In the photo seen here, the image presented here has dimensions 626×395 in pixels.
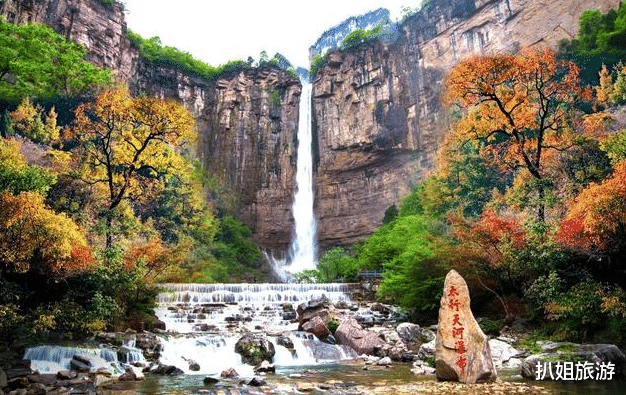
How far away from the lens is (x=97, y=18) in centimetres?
3822

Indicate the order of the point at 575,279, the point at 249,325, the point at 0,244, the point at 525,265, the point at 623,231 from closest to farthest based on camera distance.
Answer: the point at 0,244
the point at 623,231
the point at 575,279
the point at 525,265
the point at 249,325

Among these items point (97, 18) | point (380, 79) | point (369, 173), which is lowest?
point (369, 173)

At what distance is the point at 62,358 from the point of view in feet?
35.1

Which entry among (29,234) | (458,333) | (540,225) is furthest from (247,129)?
(458,333)

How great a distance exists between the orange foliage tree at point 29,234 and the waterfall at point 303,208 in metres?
30.6

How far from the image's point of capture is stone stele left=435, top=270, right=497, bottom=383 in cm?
818

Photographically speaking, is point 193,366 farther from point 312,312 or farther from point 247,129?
point 247,129

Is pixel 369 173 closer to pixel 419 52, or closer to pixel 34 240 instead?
pixel 419 52

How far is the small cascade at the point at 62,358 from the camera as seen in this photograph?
10281mm

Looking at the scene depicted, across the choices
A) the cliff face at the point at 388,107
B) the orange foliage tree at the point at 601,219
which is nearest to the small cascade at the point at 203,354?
the orange foliage tree at the point at 601,219

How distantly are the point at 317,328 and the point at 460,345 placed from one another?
790cm

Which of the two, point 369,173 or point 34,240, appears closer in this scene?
point 34,240

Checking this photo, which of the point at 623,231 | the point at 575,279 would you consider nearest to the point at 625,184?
the point at 623,231

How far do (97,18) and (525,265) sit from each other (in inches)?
1516
